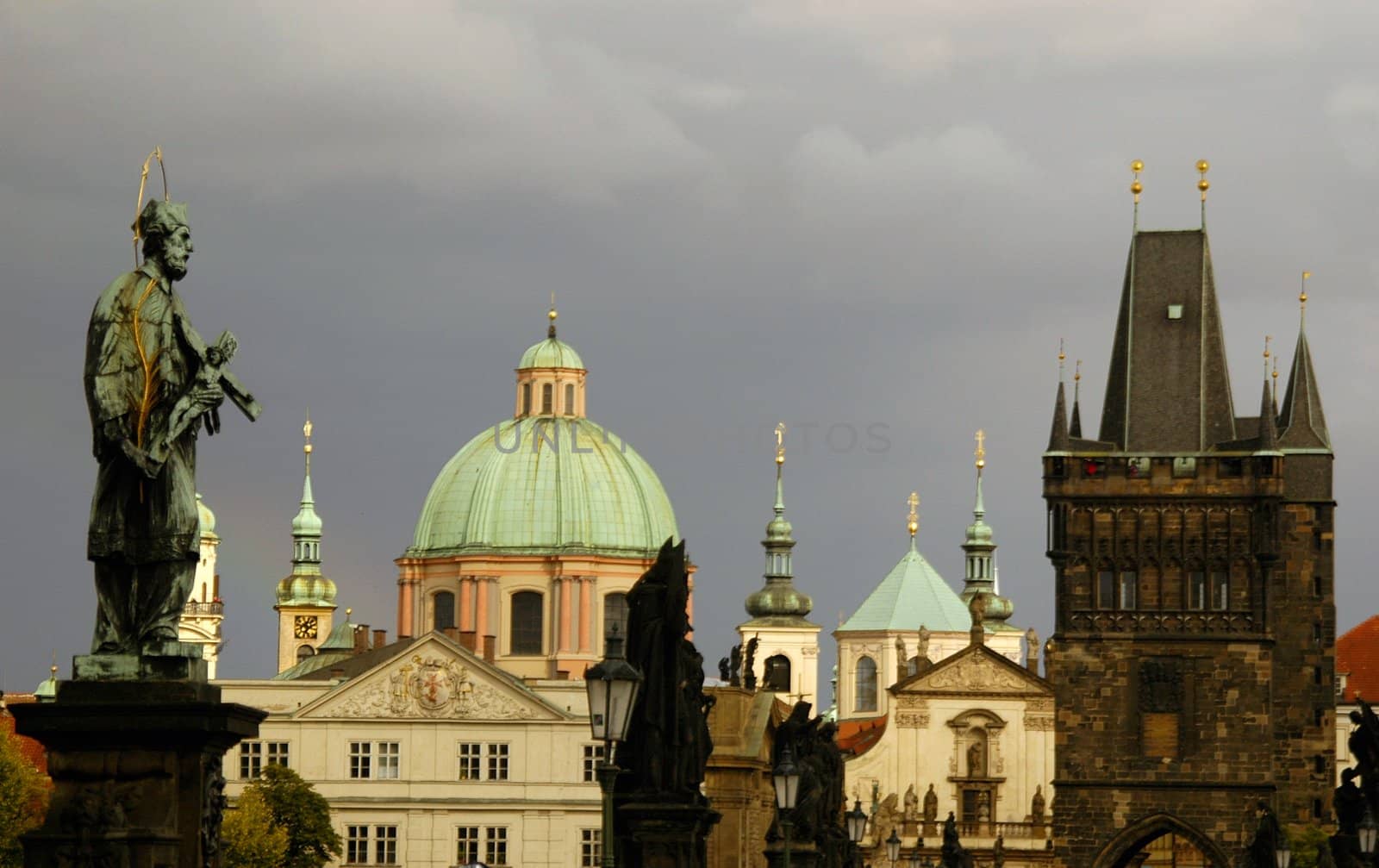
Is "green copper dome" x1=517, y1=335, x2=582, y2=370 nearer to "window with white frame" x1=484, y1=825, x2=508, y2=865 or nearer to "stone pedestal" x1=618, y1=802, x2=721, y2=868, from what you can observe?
"window with white frame" x1=484, y1=825, x2=508, y2=865

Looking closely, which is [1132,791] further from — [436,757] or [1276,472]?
[436,757]

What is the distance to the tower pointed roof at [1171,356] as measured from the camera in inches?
3885

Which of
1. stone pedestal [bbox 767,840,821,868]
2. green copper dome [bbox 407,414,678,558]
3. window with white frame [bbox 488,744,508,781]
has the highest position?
green copper dome [bbox 407,414,678,558]

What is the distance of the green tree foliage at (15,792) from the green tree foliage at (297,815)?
474 inches

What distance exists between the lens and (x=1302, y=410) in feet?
344

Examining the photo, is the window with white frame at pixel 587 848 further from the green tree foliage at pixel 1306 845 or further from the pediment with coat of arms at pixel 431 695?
the green tree foliage at pixel 1306 845

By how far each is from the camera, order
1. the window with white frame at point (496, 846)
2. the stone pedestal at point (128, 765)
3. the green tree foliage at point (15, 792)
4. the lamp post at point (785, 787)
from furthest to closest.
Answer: the window with white frame at point (496, 846)
the green tree foliage at point (15, 792)
the lamp post at point (785, 787)
the stone pedestal at point (128, 765)

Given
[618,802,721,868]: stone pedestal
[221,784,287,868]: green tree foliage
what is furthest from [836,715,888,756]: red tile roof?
[618,802,721,868]: stone pedestal

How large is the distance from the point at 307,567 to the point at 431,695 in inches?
2460

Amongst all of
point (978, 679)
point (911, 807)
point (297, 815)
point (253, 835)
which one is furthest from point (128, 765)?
point (978, 679)

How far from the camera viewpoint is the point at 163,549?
9984 mm

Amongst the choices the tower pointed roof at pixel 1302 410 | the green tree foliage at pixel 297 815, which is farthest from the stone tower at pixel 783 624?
the green tree foliage at pixel 297 815

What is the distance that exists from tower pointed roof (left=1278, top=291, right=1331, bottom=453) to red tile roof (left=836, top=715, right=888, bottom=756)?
18629mm

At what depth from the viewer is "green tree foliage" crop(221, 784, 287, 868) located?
6538cm
